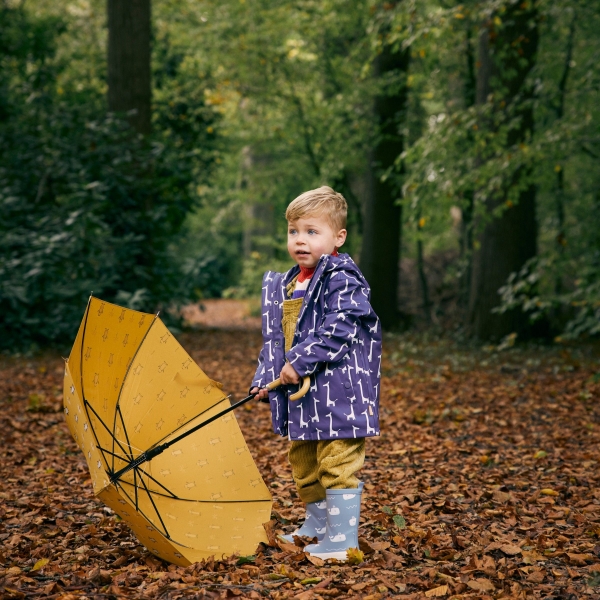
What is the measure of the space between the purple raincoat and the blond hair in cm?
17

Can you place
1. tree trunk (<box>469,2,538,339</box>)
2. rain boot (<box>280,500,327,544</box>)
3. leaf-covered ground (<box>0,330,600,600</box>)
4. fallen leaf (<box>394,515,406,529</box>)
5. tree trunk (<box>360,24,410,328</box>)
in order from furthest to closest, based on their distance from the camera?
tree trunk (<box>360,24,410,328</box>) → tree trunk (<box>469,2,538,339</box>) → fallen leaf (<box>394,515,406,529</box>) → rain boot (<box>280,500,327,544</box>) → leaf-covered ground (<box>0,330,600,600</box>)

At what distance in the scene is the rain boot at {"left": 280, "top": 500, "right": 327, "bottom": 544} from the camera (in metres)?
3.63

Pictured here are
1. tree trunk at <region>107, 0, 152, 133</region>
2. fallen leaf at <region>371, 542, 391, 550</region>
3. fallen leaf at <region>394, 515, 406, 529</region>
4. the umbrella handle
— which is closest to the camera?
the umbrella handle

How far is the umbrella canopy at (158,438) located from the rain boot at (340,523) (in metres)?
0.33

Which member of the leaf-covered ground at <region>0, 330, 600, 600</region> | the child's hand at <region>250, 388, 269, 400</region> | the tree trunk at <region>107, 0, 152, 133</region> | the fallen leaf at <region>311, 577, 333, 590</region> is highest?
the tree trunk at <region>107, 0, 152, 133</region>

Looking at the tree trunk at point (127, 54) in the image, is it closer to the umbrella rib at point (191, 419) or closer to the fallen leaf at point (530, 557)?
the umbrella rib at point (191, 419)

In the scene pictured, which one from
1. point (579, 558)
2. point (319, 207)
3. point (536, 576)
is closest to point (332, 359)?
point (319, 207)

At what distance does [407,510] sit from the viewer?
4.23 m

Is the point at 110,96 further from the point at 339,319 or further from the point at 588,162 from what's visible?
the point at 339,319

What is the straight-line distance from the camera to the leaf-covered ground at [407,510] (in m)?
3.07

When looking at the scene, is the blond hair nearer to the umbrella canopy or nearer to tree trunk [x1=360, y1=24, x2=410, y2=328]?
the umbrella canopy

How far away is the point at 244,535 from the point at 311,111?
42.6 ft

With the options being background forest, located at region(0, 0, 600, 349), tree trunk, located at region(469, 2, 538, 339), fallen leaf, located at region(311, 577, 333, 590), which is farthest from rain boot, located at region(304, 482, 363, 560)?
tree trunk, located at region(469, 2, 538, 339)

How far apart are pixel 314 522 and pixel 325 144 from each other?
509 inches
